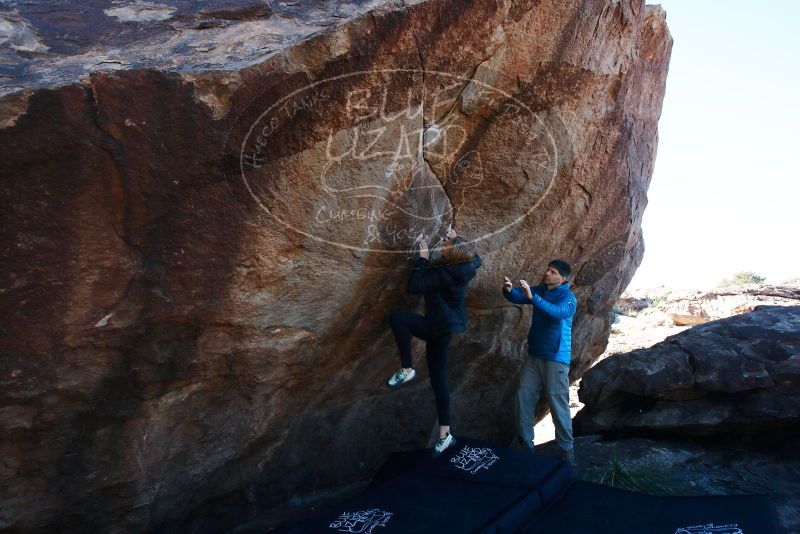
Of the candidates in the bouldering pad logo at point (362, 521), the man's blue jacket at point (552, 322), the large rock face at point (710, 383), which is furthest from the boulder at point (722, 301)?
the bouldering pad logo at point (362, 521)

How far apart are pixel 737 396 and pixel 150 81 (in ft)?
17.1

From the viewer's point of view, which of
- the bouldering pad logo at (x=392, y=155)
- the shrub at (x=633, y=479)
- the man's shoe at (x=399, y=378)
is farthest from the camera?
the shrub at (x=633, y=479)

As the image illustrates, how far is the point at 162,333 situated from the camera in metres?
3.79

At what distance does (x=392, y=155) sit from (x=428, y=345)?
4.40 feet

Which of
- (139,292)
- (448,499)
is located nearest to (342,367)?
(448,499)

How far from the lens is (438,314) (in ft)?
14.4

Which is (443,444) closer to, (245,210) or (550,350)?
(550,350)

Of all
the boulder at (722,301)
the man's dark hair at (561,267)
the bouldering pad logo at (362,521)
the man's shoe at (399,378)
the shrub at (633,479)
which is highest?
the man's dark hair at (561,267)

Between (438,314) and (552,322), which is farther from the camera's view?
(552,322)

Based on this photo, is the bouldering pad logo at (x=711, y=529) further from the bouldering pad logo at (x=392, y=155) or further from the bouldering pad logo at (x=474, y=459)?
the bouldering pad logo at (x=392, y=155)

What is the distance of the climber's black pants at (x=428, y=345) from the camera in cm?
448

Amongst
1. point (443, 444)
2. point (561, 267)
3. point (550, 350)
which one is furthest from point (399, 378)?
point (561, 267)

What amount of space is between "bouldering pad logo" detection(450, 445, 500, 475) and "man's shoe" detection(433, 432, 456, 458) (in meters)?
0.10

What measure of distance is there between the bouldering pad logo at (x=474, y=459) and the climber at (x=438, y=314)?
0.46ft
